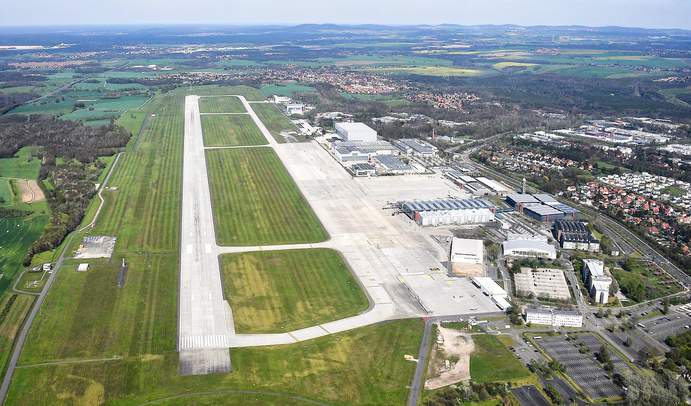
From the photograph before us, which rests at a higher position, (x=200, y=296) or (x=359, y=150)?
(x=359, y=150)

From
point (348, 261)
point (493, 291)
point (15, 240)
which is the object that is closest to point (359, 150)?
point (348, 261)

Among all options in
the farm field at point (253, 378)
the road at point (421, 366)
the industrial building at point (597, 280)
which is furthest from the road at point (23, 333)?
the industrial building at point (597, 280)

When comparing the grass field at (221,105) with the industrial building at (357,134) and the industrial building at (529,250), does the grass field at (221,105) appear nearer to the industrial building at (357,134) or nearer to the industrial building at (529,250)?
the industrial building at (357,134)

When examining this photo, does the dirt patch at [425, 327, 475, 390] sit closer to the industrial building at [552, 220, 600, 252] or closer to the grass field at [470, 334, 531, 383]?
the grass field at [470, 334, 531, 383]

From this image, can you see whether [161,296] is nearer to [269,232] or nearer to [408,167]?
[269,232]

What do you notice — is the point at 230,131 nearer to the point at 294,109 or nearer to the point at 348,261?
the point at 294,109

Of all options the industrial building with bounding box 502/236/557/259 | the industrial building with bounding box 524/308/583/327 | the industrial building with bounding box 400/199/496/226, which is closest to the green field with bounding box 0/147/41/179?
the industrial building with bounding box 400/199/496/226
